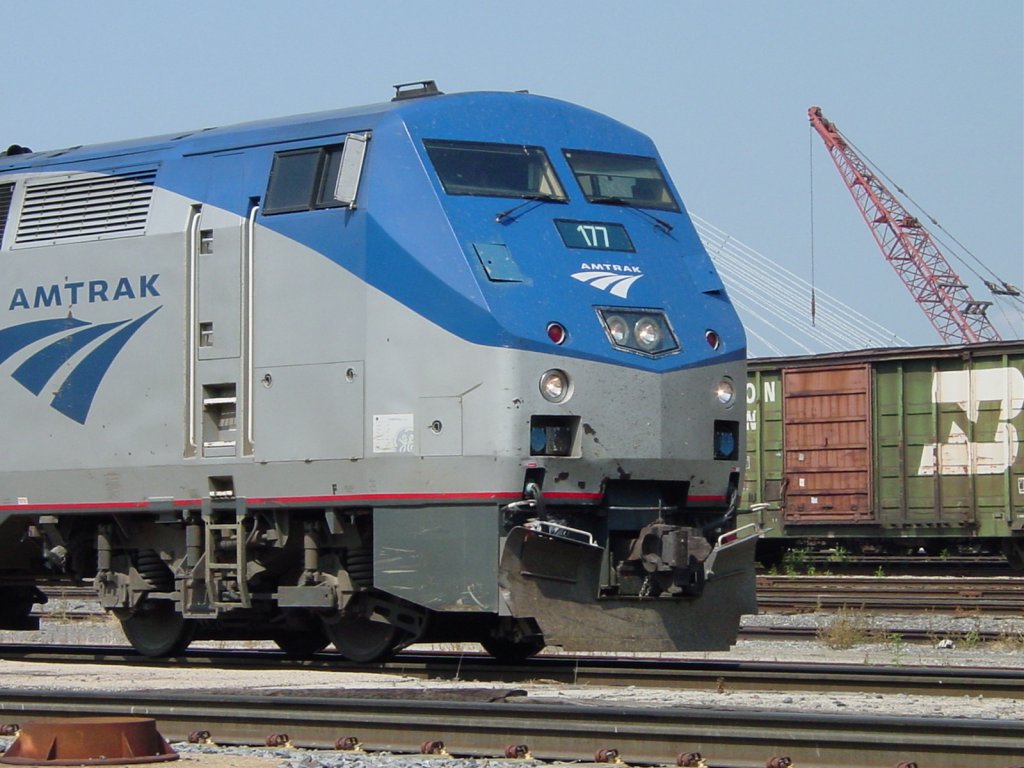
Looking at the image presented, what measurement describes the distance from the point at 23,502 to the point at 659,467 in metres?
5.37

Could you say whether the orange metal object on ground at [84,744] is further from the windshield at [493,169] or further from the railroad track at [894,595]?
the railroad track at [894,595]

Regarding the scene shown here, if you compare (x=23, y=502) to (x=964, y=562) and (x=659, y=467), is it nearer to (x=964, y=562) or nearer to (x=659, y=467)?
(x=659, y=467)

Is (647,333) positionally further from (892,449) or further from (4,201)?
(892,449)

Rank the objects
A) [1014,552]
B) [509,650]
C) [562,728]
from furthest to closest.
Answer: [1014,552], [509,650], [562,728]

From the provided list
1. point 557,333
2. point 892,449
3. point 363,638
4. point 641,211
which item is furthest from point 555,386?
point 892,449

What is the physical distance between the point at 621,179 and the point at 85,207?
4329mm

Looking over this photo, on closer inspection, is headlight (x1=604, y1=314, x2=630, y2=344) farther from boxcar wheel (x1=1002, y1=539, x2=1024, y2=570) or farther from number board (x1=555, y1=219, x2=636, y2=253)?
boxcar wheel (x1=1002, y1=539, x2=1024, y2=570)

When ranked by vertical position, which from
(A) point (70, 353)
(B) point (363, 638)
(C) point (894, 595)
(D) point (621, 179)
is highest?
(D) point (621, 179)

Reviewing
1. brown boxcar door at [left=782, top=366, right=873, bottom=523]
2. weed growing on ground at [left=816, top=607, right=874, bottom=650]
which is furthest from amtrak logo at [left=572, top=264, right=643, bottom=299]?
brown boxcar door at [left=782, top=366, right=873, bottom=523]

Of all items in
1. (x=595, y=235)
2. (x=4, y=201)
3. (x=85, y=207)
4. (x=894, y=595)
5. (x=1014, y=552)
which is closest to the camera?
(x=595, y=235)

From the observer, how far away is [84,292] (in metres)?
13.9

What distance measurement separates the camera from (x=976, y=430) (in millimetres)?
25359

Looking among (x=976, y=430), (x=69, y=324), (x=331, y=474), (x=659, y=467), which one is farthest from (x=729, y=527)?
(x=976, y=430)

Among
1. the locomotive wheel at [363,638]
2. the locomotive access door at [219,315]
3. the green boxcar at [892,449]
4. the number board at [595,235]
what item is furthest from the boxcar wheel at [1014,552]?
the locomotive access door at [219,315]
